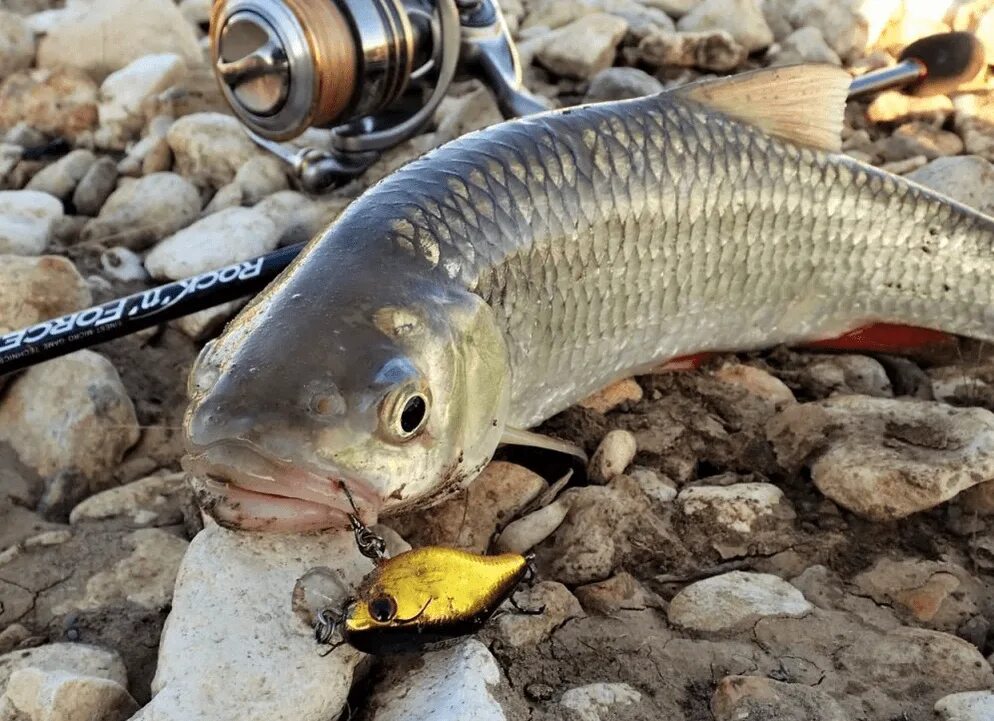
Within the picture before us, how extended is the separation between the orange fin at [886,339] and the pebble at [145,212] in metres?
2.11

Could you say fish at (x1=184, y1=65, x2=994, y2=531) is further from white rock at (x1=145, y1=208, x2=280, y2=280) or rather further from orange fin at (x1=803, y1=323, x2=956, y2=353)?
white rock at (x1=145, y1=208, x2=280, y2=280)

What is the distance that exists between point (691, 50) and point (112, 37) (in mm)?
2501

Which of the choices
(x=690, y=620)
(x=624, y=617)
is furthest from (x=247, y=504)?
(x=690, y=620)

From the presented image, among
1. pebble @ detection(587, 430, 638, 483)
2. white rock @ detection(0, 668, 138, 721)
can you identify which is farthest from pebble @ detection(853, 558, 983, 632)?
white rock @ detection(0, 668, 138, 721)

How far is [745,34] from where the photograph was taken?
161 inches

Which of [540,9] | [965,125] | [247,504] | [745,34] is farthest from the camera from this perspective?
[540,9]

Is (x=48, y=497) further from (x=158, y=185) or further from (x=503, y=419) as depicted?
(x=158, y=185)

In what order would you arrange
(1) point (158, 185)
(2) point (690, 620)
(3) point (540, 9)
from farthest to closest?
(3) point (540, 9)
(1) point (158, 185)
(2) point (690, 620)

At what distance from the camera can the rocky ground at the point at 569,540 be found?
4.93ft

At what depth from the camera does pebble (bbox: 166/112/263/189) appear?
343 centimetres

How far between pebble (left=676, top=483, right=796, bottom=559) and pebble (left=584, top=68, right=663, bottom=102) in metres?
2.06

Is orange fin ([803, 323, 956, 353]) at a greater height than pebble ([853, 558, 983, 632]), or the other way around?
orange fin ([803, 323, 956, 353])

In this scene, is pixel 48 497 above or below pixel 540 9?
below

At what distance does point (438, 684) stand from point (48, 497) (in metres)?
1.18
